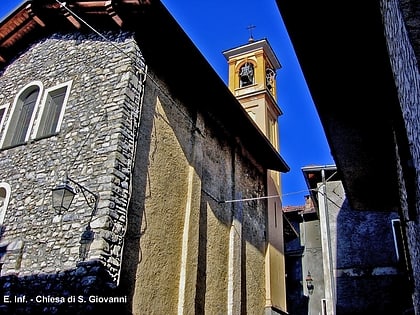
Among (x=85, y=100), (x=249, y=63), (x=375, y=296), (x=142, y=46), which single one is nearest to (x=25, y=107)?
(x=85, y=100)

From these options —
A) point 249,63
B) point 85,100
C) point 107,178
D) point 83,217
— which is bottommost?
point 83,217

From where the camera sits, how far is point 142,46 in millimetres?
8148

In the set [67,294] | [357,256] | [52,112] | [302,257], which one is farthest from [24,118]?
[302,257]

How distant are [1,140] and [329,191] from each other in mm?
7561

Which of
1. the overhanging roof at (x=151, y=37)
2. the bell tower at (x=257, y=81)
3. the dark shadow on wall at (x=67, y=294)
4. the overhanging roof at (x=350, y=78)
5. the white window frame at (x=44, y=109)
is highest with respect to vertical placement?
the bell tower at (x=257, y=81)

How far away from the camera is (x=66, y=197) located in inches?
251

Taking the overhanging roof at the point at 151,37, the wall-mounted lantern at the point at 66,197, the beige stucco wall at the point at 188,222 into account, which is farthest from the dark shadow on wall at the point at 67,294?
the overhanging roof at the point at 151,37

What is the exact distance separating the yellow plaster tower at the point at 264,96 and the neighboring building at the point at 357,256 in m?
3.15

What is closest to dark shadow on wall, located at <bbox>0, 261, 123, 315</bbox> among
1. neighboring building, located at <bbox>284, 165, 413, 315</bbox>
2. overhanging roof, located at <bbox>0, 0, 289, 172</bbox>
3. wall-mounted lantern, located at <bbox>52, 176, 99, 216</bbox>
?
wall-mounted lantern, located at <bbox>52, 176, 99, 216</bbox>

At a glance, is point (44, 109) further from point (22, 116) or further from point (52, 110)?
point (22, 116)

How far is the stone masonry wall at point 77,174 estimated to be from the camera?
6082 millimetres

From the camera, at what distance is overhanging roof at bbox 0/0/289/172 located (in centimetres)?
796

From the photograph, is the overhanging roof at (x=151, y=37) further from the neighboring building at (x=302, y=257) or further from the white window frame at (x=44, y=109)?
the neighboring building at (x=302, y=257)

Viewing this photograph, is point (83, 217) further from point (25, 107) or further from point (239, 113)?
point (239, 113)
